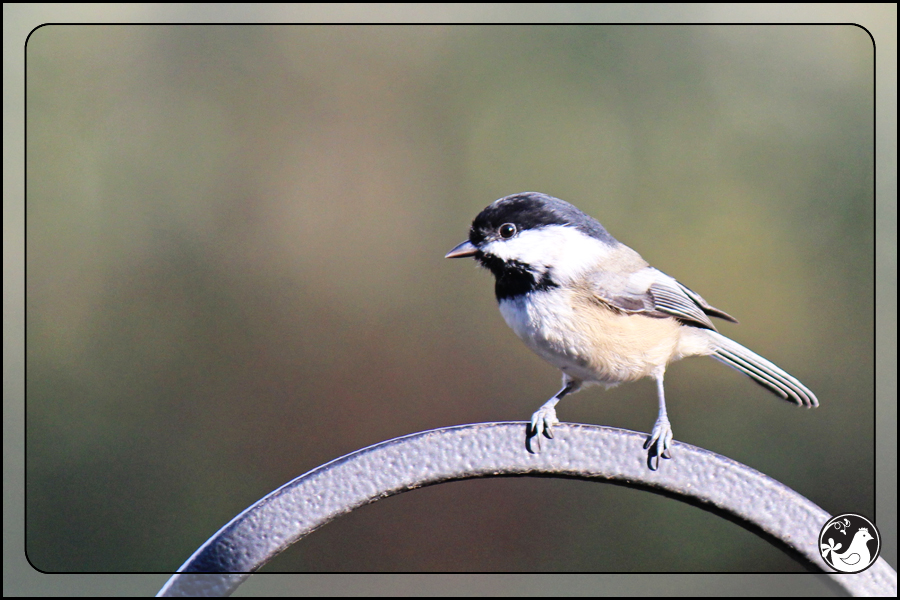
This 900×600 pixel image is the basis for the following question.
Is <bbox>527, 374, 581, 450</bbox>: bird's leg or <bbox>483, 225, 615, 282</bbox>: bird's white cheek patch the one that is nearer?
<bbox>527, 374, 581, 450</bbox>: bird's leg

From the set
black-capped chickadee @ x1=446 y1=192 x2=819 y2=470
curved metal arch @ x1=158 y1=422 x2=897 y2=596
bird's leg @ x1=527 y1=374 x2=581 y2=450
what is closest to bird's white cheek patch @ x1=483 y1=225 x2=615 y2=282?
black-capped chickadee @ x1=446 y1=192 x2=819 y2=470

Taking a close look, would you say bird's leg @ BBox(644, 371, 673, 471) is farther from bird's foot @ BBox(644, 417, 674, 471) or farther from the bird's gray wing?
the bird's gray wing

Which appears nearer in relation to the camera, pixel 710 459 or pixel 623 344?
pixel 710 459

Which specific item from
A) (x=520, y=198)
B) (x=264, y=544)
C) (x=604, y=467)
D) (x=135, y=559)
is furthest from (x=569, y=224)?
Result: (x=135, y=559)

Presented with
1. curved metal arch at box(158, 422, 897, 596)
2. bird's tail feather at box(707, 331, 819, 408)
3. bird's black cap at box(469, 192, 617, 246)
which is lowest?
curved metal arch at box(158, 422, 897, 596)

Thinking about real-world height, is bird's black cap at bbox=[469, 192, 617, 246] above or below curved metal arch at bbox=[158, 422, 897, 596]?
above

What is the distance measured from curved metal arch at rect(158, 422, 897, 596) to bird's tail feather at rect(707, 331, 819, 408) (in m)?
0.27

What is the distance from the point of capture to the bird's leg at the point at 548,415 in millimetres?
661

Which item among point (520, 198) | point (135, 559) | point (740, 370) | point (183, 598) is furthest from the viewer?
point (135, 559)

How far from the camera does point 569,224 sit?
35.2 inches

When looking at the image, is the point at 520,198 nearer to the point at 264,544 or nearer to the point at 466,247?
the point at 466,247

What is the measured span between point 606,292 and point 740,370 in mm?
260

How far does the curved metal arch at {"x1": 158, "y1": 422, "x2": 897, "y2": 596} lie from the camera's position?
2.07ft

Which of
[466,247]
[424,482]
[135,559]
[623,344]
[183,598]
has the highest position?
[466,247]
